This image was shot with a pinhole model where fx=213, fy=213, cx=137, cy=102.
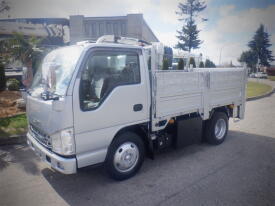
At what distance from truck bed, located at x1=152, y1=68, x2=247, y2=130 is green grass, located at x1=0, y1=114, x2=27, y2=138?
429 cm

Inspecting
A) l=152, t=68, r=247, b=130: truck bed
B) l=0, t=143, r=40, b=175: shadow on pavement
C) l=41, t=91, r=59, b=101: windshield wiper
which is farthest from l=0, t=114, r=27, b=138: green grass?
l=152, t=68, r=247, b=130: truck bed

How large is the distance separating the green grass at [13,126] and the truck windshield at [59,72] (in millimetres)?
2813

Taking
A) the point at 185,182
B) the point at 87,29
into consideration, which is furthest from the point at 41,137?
the point at 87,29

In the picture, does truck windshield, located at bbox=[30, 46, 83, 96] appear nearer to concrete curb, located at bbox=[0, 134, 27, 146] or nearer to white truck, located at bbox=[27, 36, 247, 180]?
white truck, located at bbox=[27, 36, 247, 180]

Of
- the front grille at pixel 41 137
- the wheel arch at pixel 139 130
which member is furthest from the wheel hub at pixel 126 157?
the front grille at pixel 41 137

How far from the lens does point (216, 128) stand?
223 inches

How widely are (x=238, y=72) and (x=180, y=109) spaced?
2.59 m

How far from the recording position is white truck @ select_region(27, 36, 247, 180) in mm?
3061

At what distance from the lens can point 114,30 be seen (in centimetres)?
4206

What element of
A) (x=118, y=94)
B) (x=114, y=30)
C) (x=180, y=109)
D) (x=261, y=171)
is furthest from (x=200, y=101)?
(x=114, y=30)

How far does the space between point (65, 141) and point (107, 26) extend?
140 ft

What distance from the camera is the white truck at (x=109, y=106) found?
10.0 ft

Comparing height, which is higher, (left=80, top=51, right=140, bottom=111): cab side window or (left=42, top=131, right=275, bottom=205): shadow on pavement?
(left=80, top=51, right=140, bottom=111): cab side window

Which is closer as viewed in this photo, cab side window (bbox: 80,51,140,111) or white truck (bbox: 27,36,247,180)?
white truck (bbox: 27,36,247,180)
